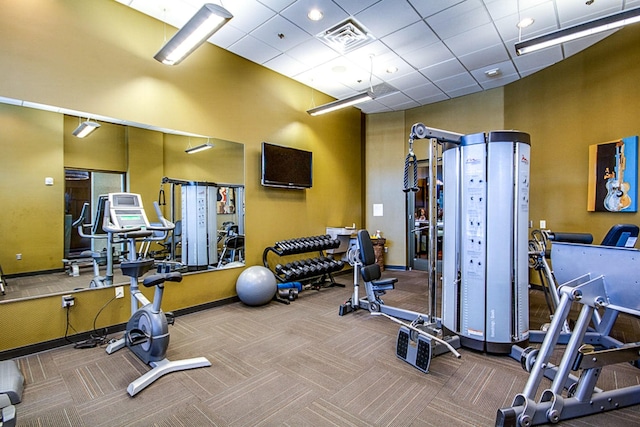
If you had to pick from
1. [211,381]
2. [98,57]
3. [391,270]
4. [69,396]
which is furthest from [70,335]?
[391,270]

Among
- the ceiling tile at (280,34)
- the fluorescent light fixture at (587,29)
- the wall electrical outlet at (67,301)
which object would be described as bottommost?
the wall electrical outlet at (67,301)

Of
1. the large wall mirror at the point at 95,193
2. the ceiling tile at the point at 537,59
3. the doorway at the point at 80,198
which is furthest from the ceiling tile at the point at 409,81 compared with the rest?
the doorway at the point at 80,198

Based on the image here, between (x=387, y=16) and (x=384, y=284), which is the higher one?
(x=387, y=16)

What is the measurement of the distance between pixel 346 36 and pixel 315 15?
61 cm

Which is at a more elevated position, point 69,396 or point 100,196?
point 100,196

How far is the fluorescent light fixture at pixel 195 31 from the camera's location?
111 inches

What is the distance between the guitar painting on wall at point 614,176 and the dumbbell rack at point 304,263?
13.1ft

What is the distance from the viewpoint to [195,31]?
10.2 feet

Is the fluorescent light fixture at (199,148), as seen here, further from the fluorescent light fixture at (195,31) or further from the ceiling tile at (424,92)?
the ceiling tile at (424,92)

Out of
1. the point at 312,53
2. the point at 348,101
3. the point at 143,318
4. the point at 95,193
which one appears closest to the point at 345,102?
the point at 348,101

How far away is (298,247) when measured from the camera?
5277mm

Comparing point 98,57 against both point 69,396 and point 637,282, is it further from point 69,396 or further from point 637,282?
point 637,282

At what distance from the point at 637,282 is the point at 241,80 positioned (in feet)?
16.4

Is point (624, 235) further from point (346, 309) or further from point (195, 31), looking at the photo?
point (195, 31)
